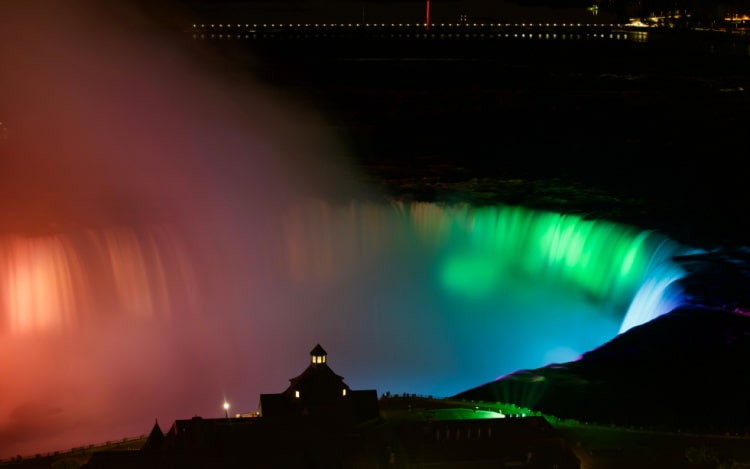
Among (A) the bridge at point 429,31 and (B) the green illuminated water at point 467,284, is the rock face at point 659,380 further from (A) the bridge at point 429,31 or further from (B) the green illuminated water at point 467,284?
(A) the bridge at point 429,31

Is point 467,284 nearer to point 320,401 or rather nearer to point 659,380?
point 659,380

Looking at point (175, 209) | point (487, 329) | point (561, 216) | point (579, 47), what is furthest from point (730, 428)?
point (579, 47)

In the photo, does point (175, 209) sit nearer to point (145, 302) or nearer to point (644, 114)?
point (145, 302)

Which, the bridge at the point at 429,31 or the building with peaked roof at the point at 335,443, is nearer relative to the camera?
the building with peaked roof at the point at 335,443

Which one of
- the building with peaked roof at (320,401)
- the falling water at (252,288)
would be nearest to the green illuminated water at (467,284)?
the falling water at (252,288)

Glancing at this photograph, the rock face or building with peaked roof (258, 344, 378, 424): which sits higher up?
building with peaked roof (258, 344, 378, 424)

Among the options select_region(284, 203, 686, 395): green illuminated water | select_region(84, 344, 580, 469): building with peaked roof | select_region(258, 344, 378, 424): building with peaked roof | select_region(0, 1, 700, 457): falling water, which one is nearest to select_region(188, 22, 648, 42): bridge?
select_region(0, 1, 700, 457): falling water

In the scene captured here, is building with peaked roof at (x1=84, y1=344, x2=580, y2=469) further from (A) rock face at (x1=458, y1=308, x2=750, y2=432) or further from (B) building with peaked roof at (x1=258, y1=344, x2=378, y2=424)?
(A) rock face at (x1=458, y1=308, x2=750, y2=432)
